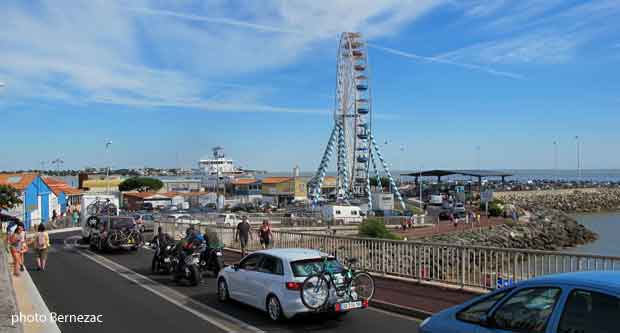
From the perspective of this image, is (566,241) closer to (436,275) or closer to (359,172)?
(359,172)

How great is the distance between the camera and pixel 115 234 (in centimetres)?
2286

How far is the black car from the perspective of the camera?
22.9 meters

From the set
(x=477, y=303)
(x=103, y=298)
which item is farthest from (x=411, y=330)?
(x=103, y=298)

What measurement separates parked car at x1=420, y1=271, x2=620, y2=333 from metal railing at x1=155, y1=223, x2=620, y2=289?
4897 millimetres

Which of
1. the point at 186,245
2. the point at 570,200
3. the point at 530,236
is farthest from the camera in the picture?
the point at 570,200

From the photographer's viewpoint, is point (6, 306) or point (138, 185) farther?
point (138, 185)

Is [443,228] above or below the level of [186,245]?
below

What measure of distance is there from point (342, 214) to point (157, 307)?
136 ft

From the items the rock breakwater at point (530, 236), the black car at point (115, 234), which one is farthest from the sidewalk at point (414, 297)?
the rock breakwater at point (530, 236)

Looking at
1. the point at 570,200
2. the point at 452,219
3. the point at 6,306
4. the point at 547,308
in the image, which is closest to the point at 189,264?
the point at 6,306

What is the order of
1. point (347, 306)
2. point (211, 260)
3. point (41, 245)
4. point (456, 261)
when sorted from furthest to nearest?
point (41, 245), point (211, 260), point (456, 261), point (347, 306)

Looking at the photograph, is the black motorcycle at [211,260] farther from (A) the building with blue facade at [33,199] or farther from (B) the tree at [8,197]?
(A) the building with blue facade at [33,199]

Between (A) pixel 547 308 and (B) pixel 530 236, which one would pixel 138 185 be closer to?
(B) pixel 530 236

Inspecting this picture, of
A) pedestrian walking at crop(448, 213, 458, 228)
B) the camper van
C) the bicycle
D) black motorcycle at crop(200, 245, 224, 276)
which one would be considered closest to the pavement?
the bicycle
